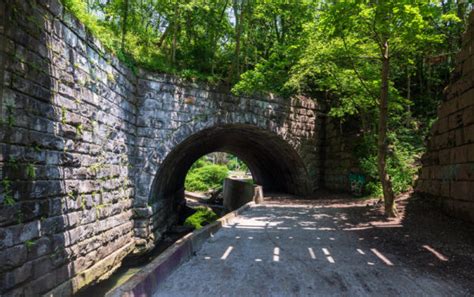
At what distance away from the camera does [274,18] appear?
17562mm

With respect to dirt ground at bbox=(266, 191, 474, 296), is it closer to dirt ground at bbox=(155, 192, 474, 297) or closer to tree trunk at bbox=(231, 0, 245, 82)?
dirt ground at bbox=(155, 192, 474, 297)

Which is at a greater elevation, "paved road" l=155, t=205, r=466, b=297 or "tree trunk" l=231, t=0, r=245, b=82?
"tree trunk" l=231, t=0, r=245, b=82

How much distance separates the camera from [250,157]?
67.1 feet

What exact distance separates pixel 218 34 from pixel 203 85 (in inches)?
161

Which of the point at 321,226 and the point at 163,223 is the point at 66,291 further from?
the point at 163,223

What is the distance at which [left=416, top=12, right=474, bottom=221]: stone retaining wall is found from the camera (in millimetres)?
6441

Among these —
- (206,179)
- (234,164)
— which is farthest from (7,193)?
(234,164)

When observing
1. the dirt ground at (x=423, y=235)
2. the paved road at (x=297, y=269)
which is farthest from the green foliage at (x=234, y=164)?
the paved road at (x=297, y=269)

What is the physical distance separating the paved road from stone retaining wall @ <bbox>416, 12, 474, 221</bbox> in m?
2.17

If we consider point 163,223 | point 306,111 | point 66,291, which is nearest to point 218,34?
point 306,111

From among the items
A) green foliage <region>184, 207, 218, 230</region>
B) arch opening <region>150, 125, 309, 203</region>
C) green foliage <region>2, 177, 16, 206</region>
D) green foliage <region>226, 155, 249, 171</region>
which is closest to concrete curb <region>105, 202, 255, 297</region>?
green foliage <region>2, 177, 16, 206</region>

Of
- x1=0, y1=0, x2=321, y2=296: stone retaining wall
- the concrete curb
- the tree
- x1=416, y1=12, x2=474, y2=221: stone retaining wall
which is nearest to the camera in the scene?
the concrete curb

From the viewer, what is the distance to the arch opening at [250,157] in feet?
38.0

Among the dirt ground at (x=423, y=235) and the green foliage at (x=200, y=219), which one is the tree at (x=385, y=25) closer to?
the dirt ground at (x=423, y=235)
